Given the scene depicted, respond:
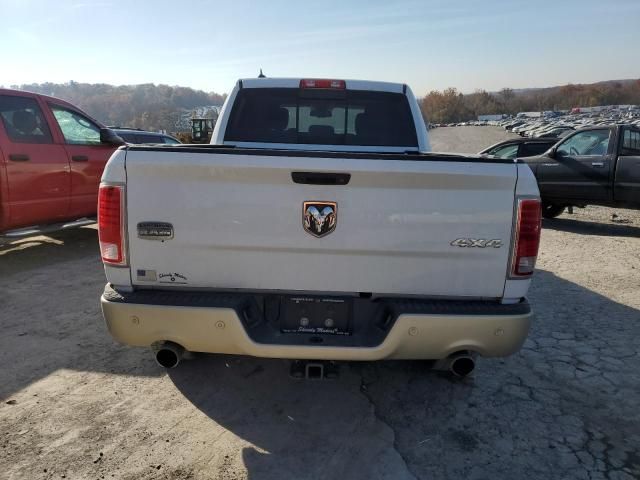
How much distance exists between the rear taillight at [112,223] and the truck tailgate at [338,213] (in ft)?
0.17

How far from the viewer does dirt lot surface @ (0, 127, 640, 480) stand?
8.40ft

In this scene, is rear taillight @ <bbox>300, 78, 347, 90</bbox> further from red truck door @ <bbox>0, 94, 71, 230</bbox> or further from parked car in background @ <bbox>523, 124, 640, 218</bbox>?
parked car in background @ <bbox>523, 124, 640, 218</bbox>

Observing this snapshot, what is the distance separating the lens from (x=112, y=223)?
2.58m

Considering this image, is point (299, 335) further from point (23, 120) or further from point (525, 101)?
point (525, 101)

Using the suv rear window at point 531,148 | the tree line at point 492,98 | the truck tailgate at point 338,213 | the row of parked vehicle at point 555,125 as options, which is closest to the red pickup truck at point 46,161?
the truck tailgate at point 338,213

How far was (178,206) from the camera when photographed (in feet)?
8.36

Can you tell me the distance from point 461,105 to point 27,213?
155m

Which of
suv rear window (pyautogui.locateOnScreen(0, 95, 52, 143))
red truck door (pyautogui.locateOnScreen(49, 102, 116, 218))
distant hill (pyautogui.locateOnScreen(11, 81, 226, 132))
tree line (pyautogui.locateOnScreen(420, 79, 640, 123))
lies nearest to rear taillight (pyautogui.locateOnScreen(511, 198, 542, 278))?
suv rear window (pyautogui.locateOnScreen(0, 95, 52, 143))

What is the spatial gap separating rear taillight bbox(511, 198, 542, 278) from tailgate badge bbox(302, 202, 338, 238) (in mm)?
984

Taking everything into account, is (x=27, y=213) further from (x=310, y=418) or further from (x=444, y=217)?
(x=444, y=217)

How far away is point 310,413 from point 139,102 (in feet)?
267

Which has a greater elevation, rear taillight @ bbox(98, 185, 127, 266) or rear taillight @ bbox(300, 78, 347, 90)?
rear taillight @ bbox(300, 78, 347, 90)

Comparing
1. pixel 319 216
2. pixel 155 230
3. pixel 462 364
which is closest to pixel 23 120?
pixel 155 230

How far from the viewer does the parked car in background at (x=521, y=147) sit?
10820mm
